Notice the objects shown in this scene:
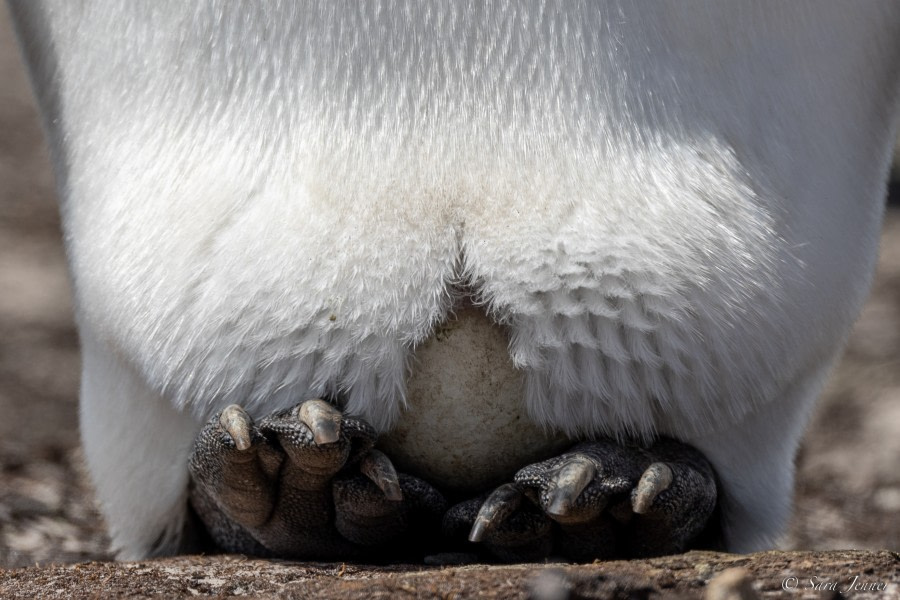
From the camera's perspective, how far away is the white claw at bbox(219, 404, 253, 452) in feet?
2.87

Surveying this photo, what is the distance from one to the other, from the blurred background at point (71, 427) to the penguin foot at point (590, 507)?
63 cm

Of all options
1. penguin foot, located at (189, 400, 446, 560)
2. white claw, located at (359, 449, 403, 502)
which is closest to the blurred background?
penguin foot, located at (189, 400, 446, 560)

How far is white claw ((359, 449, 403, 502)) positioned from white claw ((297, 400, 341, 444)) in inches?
1.8

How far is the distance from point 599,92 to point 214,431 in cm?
39

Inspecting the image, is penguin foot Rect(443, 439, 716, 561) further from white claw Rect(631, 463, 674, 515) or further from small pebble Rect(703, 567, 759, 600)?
small pebble Rect(703, 567, 759, 600)

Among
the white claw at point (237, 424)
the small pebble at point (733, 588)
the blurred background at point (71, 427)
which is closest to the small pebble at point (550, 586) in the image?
the small pebble at point (733, 588)

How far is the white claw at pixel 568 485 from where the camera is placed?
34.4 inches

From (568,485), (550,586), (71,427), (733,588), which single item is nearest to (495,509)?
(568,485)

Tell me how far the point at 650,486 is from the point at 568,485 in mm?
72

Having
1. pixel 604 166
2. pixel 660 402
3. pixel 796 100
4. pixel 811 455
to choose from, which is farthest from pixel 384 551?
pixel 811 455

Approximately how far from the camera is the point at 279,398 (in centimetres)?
90

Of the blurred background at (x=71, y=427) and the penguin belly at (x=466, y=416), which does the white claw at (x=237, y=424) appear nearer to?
the penguin belly at (x=466, y=416)

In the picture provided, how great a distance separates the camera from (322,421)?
853mm

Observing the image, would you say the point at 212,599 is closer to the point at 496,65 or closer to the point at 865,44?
the point at 496,65
